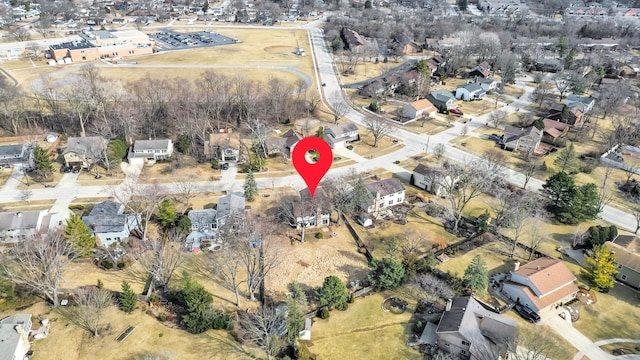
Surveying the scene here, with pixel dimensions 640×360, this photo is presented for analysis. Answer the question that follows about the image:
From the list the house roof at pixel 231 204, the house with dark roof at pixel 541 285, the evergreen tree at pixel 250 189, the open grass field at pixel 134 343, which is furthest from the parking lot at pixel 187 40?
the house with dark roof at pixel 541 285

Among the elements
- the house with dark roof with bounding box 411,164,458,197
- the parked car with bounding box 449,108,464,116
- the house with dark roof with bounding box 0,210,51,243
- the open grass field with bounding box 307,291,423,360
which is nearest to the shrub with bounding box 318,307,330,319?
the open grass field with bounding box 307,291,423,360

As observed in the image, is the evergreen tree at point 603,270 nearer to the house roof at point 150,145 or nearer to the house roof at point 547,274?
the house roof at point 547,274

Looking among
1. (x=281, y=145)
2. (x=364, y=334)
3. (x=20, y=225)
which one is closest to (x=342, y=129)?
(x=281, y=145)

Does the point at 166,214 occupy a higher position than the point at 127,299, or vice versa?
the point at 166,214

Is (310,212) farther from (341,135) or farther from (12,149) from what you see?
(12,149)

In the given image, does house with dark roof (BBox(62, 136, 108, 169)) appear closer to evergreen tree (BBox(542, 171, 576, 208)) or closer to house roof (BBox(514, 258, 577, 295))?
house roof (BBox(514, 258, 577, 295))

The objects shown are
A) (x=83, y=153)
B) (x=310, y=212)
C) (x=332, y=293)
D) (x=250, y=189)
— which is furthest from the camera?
(x=83, y=153)
